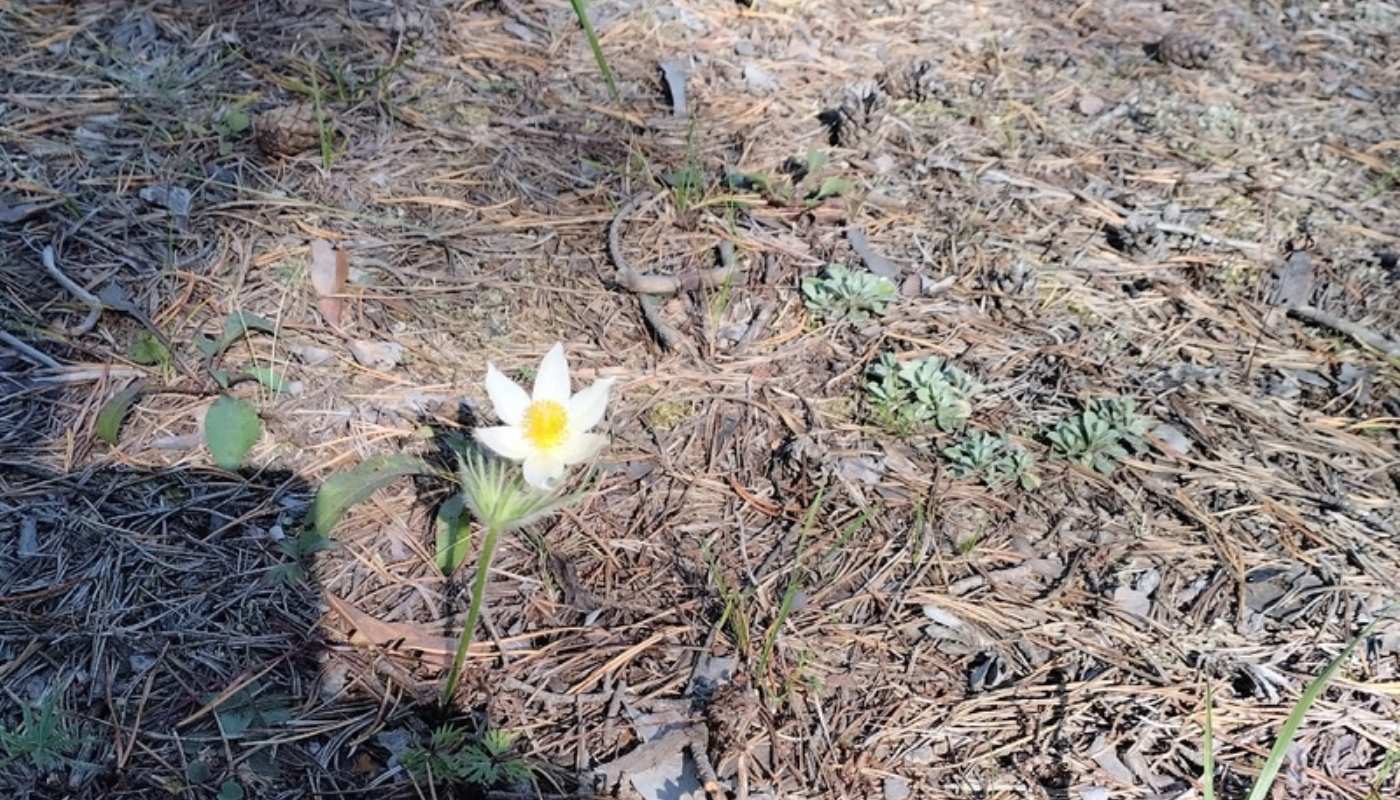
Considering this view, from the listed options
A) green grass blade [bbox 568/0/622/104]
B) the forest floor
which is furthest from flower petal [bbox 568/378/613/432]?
green grass blade [bbox 568/0/622/104]

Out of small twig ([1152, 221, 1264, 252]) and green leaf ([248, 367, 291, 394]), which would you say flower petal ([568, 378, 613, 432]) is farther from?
small twig ([1152, 221, 1264, 252])

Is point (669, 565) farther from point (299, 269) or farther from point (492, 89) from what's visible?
point (492, 89)

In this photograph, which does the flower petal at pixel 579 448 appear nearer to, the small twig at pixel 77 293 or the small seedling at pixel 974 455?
the small seedling at pixel 974 455

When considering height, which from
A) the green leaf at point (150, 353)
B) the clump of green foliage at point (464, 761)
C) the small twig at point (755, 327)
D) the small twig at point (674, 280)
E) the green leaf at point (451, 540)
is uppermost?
the small twig at point (674, 280)

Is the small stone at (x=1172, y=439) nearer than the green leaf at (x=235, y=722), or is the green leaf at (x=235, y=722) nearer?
the green leaf at (x=235, y=722)

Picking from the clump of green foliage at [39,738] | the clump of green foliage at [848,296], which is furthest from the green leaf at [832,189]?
the clump of green foliage at [39,738]

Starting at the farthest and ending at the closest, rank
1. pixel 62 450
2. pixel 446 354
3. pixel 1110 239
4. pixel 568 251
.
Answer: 1. pixel 1110 239
2. pixel 568 251
3. pixel 446 354
4. pixel 62 450

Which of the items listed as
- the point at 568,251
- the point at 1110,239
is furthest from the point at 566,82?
the point at 1110,239
